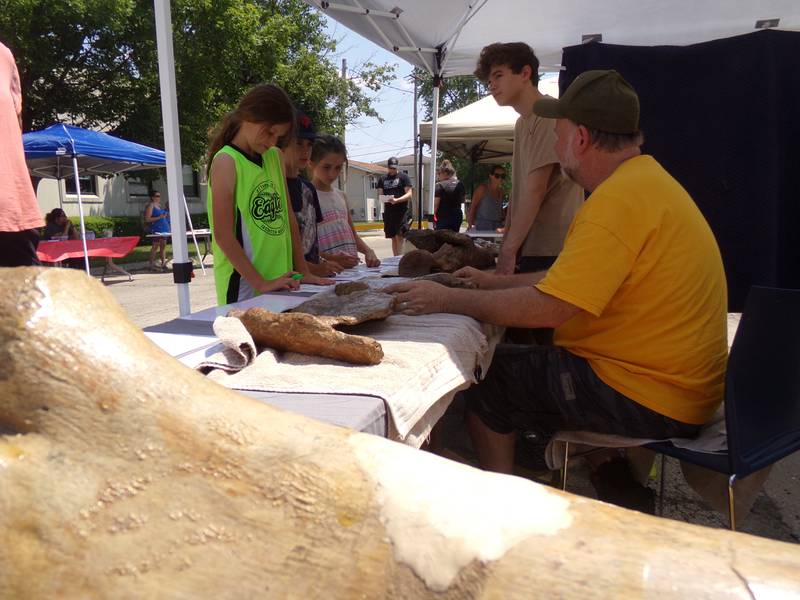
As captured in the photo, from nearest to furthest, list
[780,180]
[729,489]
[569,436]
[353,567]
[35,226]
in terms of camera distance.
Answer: [353,567] → [729,489] → [569,436] → [35,226] → [780,180]

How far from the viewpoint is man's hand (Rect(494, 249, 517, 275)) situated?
3.04 meters

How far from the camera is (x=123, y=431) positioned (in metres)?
0.62

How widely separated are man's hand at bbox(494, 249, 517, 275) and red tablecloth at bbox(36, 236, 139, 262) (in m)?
7.73

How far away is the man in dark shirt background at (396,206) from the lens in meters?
9.30

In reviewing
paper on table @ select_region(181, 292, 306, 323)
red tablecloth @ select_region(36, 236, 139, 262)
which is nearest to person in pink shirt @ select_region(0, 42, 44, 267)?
paper on table @ select_region(181, 292, 306, 323)

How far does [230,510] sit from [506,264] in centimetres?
261

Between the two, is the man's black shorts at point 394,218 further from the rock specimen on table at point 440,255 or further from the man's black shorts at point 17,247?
the man's black shorts at point 17,247

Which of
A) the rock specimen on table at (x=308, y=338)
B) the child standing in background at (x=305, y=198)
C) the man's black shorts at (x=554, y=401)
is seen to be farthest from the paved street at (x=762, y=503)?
the rock specimen on table at (x=308, y=338)

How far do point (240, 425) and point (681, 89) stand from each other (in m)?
4.72

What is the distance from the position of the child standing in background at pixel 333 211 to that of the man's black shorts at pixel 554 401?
1.69 metres

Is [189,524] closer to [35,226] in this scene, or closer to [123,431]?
[123,431]

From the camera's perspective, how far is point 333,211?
413 centimetres

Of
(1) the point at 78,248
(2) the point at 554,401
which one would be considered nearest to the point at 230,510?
(2) the point at 554,401

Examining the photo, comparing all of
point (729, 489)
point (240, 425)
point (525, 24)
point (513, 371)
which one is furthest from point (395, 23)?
point (240, 425)
